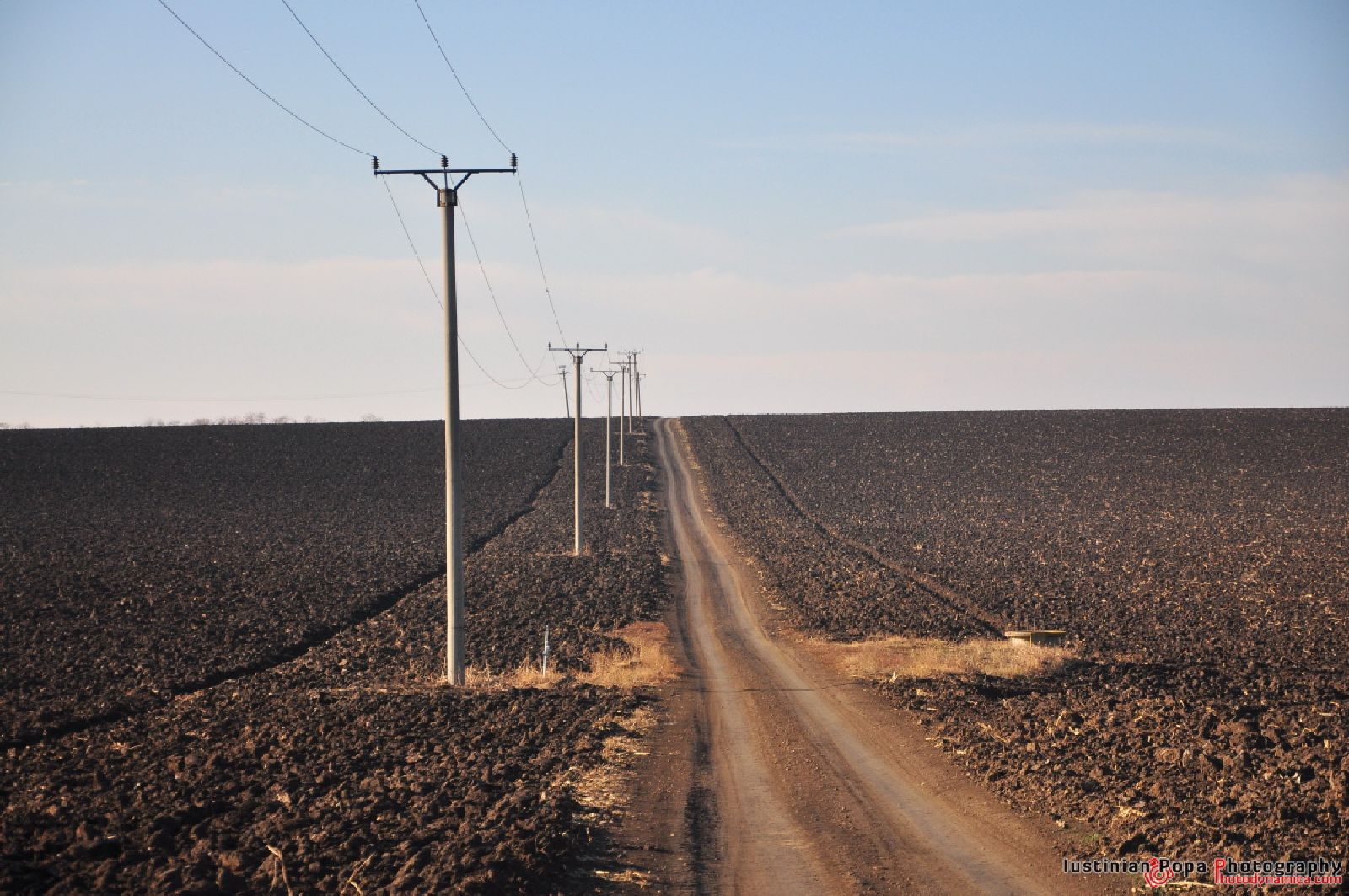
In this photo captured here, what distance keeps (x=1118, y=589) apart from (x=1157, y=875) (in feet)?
97.6

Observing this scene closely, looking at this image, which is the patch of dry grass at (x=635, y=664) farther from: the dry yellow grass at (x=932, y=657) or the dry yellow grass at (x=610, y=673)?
the dry yellow grass at (x=932, y=657)

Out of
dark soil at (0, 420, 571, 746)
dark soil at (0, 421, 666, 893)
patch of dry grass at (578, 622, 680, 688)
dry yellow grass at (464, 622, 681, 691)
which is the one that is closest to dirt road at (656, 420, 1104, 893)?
patch of dry grass at (578, 622, 680, 688)

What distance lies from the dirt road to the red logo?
476mm

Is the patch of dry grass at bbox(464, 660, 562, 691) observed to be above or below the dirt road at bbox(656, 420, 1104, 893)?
below

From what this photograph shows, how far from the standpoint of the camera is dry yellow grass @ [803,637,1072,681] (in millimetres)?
24328

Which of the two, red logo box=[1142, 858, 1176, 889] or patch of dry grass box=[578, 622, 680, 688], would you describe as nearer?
red logo box=[1142, 858, 1176, 889]

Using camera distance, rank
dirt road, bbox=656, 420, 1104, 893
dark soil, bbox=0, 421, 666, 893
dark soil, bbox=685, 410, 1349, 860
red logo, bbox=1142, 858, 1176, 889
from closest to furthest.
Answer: red logo, bbox=1142, 858, 1176, 889 < dark soil, bbox=0, 421, 666, 893 < dirt road, bbox=656, 420, 1104, 893 < dark soil, bbox=685, 410, 1349, 860

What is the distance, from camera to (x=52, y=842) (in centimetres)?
1200

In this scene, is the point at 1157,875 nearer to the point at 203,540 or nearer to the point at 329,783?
the point at 329,783

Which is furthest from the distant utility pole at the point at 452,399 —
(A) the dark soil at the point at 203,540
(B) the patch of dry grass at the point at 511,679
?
(A) the dark soil at the point at 203,540

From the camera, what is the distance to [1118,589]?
38.8 metres

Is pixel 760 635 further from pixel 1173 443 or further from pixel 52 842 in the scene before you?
pixel 1173 443

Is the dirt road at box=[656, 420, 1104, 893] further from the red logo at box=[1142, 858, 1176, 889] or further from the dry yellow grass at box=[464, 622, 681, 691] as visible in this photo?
the dry yellow grass at box=[464, 622, 681, 691]

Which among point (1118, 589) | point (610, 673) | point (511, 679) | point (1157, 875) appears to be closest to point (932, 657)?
point (610, 673)
